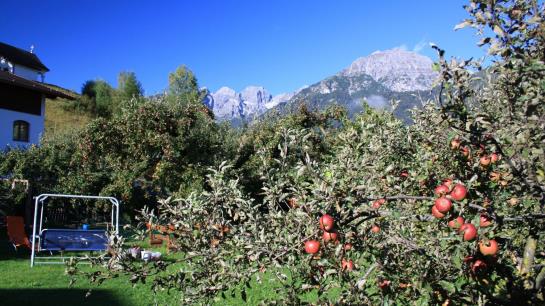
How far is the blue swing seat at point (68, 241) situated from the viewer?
10.2 meters

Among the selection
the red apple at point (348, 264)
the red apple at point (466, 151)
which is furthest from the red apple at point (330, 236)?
the red apple at point (466, 151)

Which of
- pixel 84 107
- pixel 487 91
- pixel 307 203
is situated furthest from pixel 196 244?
pixel 84 107

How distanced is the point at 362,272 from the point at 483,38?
130 cm

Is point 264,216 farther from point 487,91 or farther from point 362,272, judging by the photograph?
point 487,91

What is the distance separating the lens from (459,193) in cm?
205

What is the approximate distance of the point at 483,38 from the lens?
220 centimetres

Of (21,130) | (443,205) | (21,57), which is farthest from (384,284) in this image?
(21,57)

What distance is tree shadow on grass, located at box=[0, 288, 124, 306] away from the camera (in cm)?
682

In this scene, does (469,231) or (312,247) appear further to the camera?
(312,247)

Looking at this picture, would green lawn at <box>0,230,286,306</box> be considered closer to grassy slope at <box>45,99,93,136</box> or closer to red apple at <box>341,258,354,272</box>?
red apple at <box>341,258,354,272</box>

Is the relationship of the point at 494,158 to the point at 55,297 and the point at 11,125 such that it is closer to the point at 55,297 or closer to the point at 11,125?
the point at 55,297

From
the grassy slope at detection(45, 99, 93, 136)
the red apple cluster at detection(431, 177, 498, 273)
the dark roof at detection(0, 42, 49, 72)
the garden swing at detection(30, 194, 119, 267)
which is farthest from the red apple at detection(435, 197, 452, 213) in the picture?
the dark roof at detection(0, 42, 49, 72)

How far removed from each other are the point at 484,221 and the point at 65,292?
7.22 m

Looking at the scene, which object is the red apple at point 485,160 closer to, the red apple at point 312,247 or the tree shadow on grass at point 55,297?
the red apple at point 312,247
